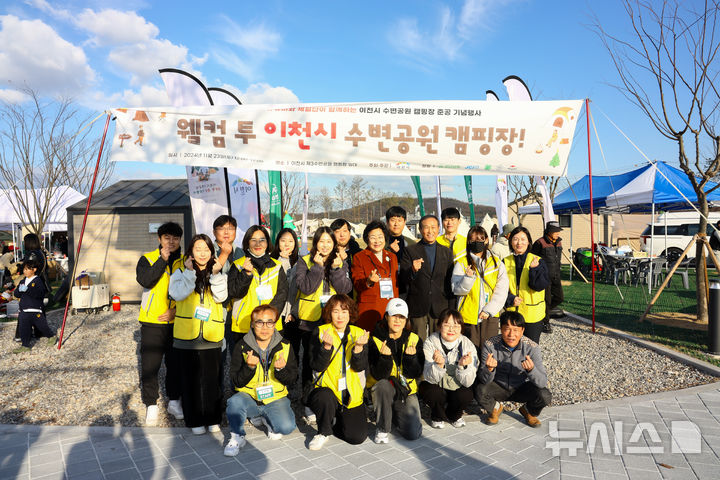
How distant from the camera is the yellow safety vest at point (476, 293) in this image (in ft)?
13.9

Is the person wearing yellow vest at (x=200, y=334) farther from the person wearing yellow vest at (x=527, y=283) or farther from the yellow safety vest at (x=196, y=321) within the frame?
the person wearing yellow vest at (x=527, y=283)

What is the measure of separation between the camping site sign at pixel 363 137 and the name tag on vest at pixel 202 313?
237 centimetres

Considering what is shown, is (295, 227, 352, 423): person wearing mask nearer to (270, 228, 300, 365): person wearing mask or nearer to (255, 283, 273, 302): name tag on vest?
(270, 228, 300, 365): person wearing mask

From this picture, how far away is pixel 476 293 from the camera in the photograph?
423 cm

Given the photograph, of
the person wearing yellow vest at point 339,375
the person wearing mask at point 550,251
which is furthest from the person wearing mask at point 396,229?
the person wearing mask at point 550,251

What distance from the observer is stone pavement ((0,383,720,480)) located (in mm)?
3027

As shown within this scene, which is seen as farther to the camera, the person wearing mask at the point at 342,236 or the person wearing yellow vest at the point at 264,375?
the person wearing mask at the point at 342,236

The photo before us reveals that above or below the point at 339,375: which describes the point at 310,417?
below

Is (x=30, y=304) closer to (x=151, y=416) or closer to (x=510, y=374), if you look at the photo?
(x=151, y=416)

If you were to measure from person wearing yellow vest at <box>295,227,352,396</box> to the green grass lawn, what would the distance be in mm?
4666

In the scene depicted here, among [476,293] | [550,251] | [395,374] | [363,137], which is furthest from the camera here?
[550,251]

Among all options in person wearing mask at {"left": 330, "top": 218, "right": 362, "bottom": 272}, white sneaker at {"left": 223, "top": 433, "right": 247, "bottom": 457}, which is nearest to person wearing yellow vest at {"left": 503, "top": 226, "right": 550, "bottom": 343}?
person wearing mask at {"left": 330, "top": 218, "right": 362, "bottom": 272}

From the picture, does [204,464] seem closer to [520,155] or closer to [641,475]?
[641,475]

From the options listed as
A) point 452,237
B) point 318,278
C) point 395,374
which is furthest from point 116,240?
point 395,374
